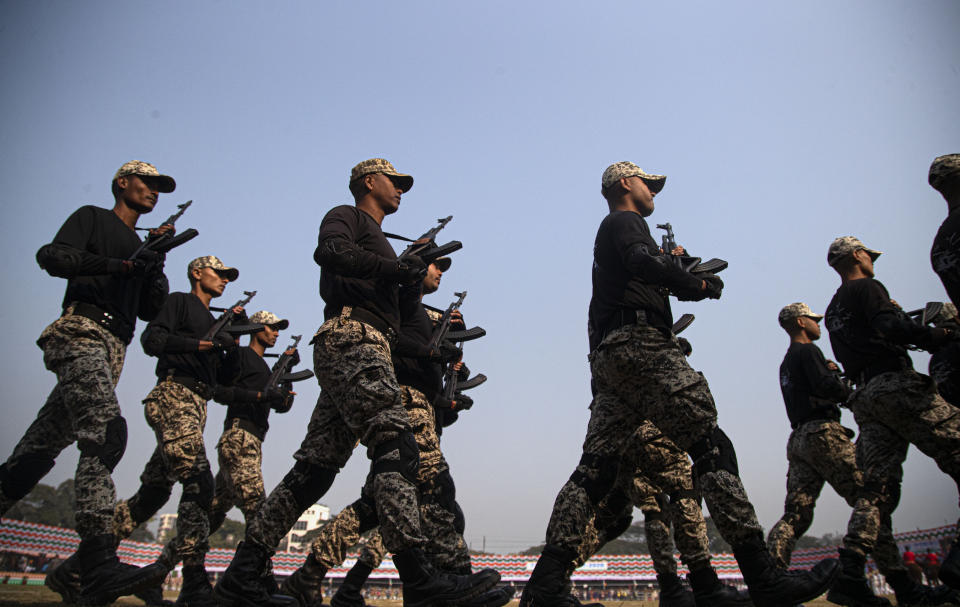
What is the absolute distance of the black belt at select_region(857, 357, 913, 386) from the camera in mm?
5273

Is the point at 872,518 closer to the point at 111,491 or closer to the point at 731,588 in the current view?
the point at 731,588

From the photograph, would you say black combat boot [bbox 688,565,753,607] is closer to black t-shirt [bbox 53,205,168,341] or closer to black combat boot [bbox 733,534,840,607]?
black combat boot [bbox 733,534,840,607]

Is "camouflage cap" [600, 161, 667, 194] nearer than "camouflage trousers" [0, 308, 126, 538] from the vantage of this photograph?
No

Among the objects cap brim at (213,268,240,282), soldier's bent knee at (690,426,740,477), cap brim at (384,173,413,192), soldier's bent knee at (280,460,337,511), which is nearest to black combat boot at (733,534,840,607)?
soldier's bent knee at (690,426,740,477)

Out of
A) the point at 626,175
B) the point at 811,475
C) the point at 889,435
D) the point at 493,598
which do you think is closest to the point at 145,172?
the point at 626,175

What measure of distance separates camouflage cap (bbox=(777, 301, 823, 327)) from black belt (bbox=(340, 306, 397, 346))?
5.25 metres

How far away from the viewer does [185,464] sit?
536 cm

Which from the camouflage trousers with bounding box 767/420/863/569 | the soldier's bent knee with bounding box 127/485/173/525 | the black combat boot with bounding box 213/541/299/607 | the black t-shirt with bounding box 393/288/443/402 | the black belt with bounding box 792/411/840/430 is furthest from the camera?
the black belt with bounding box 792/411/840/430

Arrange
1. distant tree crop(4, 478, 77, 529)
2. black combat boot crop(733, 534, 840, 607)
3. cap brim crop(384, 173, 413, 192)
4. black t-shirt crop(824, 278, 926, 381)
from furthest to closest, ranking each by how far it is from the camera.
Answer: distant tree crop(4, 478, 77, 529) < black t-shirt crop(824, 278, 926, 381) < cap brim crop(384, 173, 413, 192) < black combat boot crop(733, 534, 840, 607)

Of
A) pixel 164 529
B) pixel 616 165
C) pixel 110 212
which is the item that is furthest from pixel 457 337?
pixel 164 529

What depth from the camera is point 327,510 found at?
9888 cm

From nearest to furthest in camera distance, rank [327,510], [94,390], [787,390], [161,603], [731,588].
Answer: [731,588] → [94,390] → [161,603] → [787,390] → [327,510]

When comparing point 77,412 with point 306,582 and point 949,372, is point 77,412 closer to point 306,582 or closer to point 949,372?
point 306,582

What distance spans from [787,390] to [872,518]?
1.77 meters
